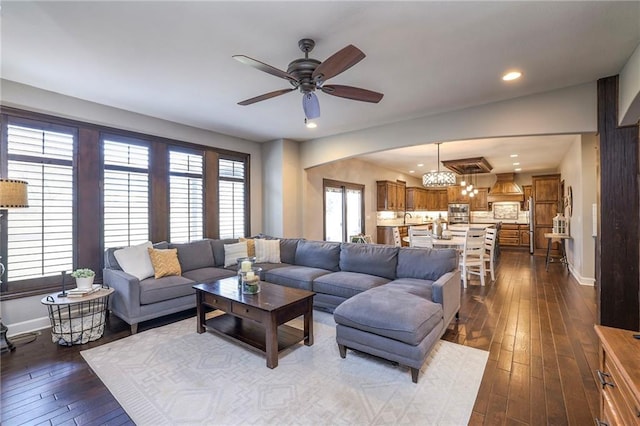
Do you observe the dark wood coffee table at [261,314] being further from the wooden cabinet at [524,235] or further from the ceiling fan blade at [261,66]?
the wooden cabinet at [524,235]

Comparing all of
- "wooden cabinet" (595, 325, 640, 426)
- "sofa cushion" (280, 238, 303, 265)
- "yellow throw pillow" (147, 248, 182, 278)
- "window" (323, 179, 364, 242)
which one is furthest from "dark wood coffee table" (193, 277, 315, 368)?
"window" (323, 179, 364, 242)

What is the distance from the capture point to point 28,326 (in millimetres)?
3488

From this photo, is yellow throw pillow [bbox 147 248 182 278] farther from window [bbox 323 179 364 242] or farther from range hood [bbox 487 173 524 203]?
range hood [bbox 487 173 524 203]

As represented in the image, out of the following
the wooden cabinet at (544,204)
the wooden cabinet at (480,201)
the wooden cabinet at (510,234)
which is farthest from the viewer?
the wooden cabinet at (480,201)

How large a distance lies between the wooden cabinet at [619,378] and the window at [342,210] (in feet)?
19.4

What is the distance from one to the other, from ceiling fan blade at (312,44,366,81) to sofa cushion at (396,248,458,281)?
258 cm

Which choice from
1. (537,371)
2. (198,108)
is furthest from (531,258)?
(198,108)

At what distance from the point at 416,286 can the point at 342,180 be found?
457cm

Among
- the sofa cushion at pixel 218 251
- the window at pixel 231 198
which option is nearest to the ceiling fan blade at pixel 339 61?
the sofa cushion at pixel 218 251

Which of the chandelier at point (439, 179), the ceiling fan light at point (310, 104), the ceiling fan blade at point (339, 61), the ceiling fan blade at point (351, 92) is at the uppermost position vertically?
the ceiling fan blade at point (351, 92)

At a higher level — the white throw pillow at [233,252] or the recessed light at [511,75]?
the recessed light at [511,75]

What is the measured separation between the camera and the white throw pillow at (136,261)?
375 cm

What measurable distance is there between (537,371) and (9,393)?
431cm

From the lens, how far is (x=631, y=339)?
1314mm
